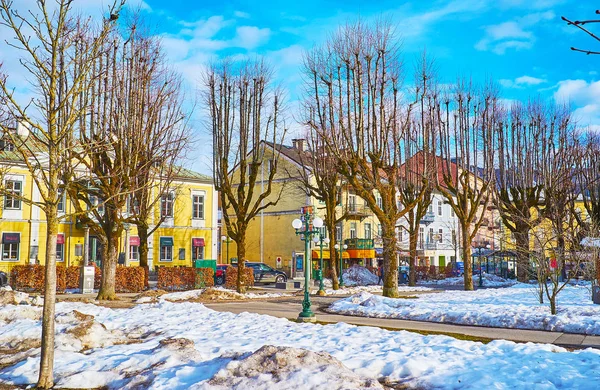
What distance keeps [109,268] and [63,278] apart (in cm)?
627

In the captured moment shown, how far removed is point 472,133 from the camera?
3189cm

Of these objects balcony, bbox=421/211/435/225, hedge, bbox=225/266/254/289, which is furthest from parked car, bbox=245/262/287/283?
balcony, bbox=421/211/435/225

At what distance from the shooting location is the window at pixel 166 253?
154ft

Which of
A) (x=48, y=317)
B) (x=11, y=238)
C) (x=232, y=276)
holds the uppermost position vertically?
(x=11, y=238)

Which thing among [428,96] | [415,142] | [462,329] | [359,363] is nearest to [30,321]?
[359,363]

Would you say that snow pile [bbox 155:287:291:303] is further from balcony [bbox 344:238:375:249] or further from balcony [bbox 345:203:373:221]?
Result: balcony [bbox 345:203:373:221]

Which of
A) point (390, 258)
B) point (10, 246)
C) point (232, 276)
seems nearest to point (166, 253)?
point (10, 246)

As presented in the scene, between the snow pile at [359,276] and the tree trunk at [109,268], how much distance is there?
73.6 ft

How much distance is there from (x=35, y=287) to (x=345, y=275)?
23.3 meters

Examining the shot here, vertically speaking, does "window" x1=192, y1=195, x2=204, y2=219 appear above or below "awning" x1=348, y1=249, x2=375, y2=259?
above

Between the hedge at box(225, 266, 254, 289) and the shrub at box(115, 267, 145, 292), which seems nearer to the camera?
the shrub at box(115, 267, 145, 292)

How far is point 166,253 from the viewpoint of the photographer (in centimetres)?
4719

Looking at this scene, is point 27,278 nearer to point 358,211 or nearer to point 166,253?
point 166,253

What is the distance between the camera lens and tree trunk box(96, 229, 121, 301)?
74.7 feet
